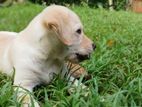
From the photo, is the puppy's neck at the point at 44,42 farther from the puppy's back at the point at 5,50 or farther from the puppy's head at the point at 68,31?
the puppy's back at the point at 5,50

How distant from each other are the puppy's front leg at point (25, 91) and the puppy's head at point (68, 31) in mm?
390

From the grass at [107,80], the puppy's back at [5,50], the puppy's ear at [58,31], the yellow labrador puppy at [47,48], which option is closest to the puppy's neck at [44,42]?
the yellow labrador puppy at [47,48]

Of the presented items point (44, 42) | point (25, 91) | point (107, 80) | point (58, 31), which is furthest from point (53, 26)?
point (107, 80)

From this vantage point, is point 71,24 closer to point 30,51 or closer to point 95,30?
point 30,51

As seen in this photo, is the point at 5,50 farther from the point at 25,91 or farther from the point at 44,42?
the point at 25,91

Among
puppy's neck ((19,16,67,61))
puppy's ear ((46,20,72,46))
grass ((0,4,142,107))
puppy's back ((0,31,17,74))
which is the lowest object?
grass ((0,4,142,107))

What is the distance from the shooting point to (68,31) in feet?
14.3

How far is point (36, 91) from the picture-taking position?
4555mm

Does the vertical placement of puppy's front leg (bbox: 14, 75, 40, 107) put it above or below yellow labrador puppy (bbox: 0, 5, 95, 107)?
below

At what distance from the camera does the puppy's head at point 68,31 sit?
433 centimetres

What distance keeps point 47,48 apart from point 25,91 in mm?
467

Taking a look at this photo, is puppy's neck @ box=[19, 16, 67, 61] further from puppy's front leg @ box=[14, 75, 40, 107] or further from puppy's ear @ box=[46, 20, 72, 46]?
puppy's front leg @ box=[14, 75, 40, 107]

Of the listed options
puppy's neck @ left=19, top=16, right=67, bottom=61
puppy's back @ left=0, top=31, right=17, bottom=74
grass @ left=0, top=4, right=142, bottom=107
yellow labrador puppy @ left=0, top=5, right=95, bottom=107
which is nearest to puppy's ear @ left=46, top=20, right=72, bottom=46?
yellow labrador puppy @ left=0, top=5, right=95, bottom=107

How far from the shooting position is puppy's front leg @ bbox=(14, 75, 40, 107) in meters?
4.05
